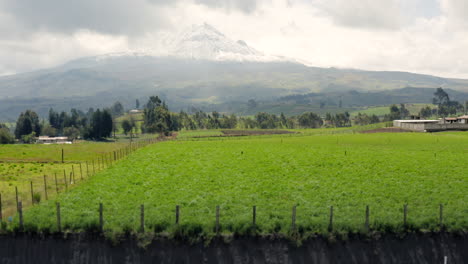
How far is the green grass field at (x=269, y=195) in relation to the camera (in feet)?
91.6

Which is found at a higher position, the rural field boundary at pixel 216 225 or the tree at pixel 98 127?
the tree at pixel 98 127

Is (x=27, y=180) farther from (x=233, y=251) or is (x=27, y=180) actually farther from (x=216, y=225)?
(x=233, y=251)

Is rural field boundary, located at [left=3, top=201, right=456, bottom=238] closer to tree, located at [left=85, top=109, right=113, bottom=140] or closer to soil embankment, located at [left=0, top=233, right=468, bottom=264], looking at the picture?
soil embankment, located at [left=0, top=233, right=468, bottom=264]

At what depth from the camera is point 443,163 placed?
52.4m

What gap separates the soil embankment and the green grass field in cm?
89

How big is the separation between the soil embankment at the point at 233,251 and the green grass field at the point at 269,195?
895mm

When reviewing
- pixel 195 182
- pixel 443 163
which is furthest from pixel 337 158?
pixel 195 182

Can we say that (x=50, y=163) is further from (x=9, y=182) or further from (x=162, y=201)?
(x=162, y=201)

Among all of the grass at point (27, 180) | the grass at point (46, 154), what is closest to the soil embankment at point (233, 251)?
the grass at point (27, 180)

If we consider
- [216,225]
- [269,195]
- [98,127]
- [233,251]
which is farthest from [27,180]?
[98,127]

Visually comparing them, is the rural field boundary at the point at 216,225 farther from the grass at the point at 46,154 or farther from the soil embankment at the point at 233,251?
the grass at the point at 46,154

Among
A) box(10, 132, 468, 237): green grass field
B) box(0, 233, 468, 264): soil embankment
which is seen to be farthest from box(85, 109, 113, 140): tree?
box(0, 233, 468, 264): soil embankment

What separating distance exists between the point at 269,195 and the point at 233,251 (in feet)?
36.4

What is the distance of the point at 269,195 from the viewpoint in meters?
36.2
